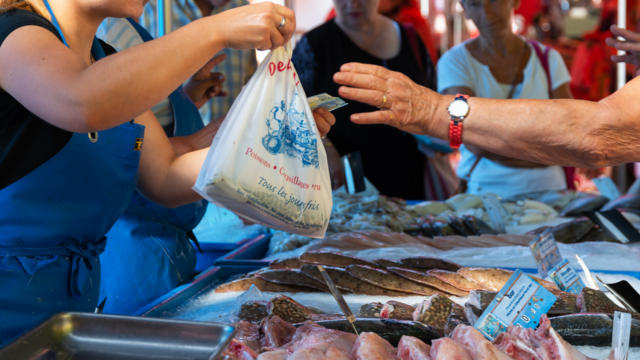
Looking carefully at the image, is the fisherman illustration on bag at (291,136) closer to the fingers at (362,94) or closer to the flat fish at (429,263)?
the fingers at (362,94)

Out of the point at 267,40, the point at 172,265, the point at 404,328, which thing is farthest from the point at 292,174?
the point at 172,265

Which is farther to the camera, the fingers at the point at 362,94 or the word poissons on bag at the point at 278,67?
the fingers at the point at 362,94

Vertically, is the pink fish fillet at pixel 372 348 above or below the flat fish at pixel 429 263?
above

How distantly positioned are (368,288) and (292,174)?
737 millimetres

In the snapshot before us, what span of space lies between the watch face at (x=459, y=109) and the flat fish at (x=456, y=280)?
1.82 ft

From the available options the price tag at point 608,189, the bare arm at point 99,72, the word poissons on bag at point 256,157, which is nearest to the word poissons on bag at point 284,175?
the word poissons on bag at point 256,157

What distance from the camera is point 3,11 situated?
53.5 inches

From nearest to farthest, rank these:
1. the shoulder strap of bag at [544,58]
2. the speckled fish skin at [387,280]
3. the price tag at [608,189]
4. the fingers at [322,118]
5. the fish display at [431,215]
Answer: the fingers at [322,118], the speckled fish skin at [387,280], the fish display at [431,215], the price tag at [608,189], the shoulder strap of bag at [544,58]

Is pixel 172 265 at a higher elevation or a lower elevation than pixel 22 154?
lower

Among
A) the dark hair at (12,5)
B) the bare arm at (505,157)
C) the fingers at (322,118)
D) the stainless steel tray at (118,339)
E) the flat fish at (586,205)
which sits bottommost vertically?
the flat fish at (586,205)

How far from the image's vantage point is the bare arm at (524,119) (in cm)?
187

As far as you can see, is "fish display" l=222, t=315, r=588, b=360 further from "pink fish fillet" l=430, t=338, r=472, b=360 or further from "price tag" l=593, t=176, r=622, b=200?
"price tag" l=593, t=176, r=622, b=200

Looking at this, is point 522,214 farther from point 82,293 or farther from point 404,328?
point 82,293

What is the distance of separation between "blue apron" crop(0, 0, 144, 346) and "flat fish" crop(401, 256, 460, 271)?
107 centimetres
